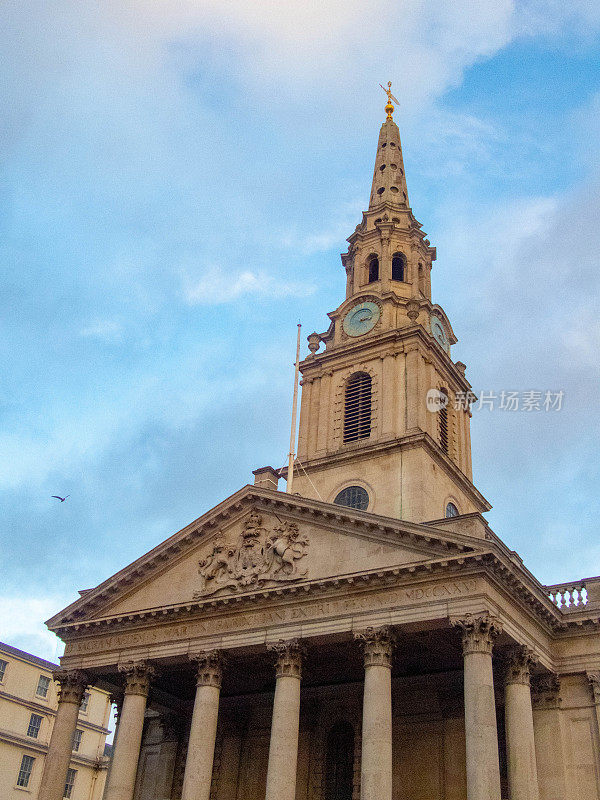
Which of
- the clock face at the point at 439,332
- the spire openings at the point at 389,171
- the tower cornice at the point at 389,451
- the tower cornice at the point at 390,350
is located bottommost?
the tower cornice at the point at 389,451

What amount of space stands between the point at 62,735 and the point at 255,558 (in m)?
10.1

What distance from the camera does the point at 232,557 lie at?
1323 inches

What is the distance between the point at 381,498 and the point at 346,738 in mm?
11175

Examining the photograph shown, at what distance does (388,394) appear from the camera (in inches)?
1766

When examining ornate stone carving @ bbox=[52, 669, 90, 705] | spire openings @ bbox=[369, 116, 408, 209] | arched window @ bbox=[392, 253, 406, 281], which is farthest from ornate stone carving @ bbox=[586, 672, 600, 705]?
spire openings @ bbox=[369, 116, 408, 209]

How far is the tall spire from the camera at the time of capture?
5578 cm

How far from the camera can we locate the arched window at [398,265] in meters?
52.2

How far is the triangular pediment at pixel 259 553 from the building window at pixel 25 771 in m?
23.0

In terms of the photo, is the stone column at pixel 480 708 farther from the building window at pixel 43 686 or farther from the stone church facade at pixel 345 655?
the building window at pixel 43 686

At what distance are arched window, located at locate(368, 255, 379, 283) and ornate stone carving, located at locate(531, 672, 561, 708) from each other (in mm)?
26940

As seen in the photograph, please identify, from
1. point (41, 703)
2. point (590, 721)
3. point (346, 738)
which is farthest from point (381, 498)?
point (41, 703)

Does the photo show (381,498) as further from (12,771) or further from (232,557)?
(12,771)

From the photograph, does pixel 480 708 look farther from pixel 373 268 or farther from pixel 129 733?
pixel 373 268

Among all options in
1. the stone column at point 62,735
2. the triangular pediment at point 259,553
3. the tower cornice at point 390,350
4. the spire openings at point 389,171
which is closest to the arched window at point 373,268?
the spire openings at point 389,171
